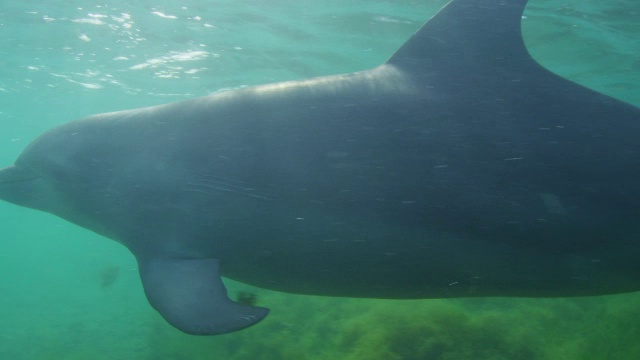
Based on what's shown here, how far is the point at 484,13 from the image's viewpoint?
15.2 ft

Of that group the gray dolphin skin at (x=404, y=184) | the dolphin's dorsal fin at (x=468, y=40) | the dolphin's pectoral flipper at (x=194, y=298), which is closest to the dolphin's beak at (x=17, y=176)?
the gray dolphin skin at (x=404, y=184)

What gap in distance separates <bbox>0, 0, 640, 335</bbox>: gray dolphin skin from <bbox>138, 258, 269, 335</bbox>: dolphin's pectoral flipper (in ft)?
0.06

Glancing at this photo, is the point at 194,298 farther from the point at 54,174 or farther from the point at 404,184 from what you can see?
the point at 54,174

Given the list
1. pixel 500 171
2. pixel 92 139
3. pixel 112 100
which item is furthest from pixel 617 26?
pixel 112 100

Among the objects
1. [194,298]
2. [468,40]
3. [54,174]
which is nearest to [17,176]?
[54,174]

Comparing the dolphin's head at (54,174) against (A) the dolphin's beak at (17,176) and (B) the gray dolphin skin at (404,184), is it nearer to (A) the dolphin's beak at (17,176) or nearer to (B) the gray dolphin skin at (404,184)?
(A) the dolphin's beak at (17,176)

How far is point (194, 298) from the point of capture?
438 cm

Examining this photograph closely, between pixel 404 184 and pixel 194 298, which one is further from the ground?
→ pixel 404 184

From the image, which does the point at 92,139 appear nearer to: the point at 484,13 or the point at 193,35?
the point at 484,13

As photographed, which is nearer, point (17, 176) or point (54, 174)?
point (54, 174)

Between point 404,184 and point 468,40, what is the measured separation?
1.72m

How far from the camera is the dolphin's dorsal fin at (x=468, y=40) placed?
4.55m

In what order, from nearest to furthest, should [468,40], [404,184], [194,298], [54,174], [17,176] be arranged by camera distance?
[404,184]
[194,298]
[468,40]
[54,174]
[17,176]

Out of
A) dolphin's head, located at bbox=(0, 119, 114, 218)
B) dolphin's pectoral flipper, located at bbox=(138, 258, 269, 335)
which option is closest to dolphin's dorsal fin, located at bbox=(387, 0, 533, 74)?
dolphin's pectoral flipper, located at bbox=(138, 258, 269, 335)
